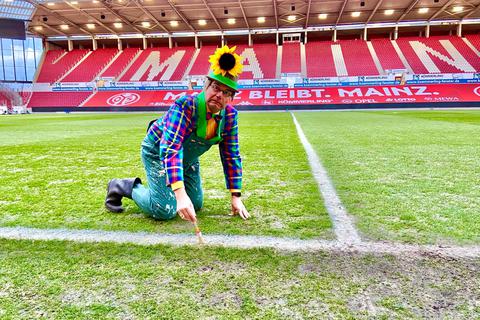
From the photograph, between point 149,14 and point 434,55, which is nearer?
point 149,14

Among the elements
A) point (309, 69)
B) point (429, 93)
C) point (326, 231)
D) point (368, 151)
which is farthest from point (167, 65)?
point (326, 231)

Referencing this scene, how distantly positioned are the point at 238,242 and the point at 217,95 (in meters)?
0.92

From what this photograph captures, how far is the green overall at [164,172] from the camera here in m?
2.29

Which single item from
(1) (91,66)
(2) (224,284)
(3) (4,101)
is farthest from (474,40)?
(3) (4,101)

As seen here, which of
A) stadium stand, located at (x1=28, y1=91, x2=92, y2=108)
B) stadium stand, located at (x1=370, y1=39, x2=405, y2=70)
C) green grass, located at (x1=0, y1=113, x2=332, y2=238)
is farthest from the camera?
stadium stand, located at (x1=370, y1=39, x2=405, y2=70)

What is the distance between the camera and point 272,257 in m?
1.88

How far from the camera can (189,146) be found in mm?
2404

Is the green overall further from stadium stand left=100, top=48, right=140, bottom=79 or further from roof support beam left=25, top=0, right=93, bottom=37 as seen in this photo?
stadium stand left=100, top=48, right=140, bottom=79

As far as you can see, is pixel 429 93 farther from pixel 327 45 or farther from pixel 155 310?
pixel 155 310

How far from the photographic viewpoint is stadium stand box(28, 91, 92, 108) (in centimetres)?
3256

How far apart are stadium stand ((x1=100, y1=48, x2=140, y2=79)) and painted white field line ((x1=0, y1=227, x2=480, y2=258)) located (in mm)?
36462

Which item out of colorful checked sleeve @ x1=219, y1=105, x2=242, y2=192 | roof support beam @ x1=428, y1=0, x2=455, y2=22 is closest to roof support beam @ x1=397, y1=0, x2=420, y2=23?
roof support beam @ x1=428, y1=0, x2=455, y2=22

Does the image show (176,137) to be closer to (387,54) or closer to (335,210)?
(335,210)

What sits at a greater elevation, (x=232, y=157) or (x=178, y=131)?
(x=178, y=131)
